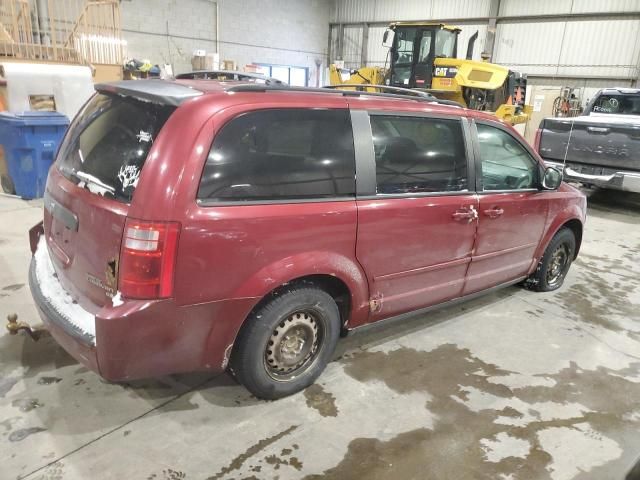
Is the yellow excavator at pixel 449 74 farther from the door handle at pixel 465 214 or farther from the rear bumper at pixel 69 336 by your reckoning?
the rear bumper at pixel 69 336

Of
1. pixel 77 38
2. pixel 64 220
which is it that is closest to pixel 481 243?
pixel 64 220

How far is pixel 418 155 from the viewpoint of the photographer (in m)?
2.90

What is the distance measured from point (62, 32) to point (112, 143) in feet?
39.1

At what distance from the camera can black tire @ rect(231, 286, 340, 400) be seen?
2398 mm

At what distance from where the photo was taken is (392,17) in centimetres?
1994

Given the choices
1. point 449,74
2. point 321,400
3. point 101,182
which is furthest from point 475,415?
point 449,74

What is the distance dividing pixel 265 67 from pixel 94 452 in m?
17.9

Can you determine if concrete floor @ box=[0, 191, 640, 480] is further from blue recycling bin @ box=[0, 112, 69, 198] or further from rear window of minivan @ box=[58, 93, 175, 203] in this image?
blue recycling bin @ box=[0, 112, 69, 198]

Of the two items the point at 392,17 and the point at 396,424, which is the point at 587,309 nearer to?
the point at 396,424

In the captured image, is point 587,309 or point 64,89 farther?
point 64,89

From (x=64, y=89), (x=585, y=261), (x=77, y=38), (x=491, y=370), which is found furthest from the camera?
(x=77, y=38)

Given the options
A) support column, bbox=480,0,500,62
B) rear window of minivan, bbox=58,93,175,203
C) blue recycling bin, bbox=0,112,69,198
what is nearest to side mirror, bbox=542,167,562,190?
rear window of minivan, bbox=58,93,175,203

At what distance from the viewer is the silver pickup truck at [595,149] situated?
23.1 ft

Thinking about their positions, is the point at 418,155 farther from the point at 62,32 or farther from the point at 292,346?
the point at 62,32
